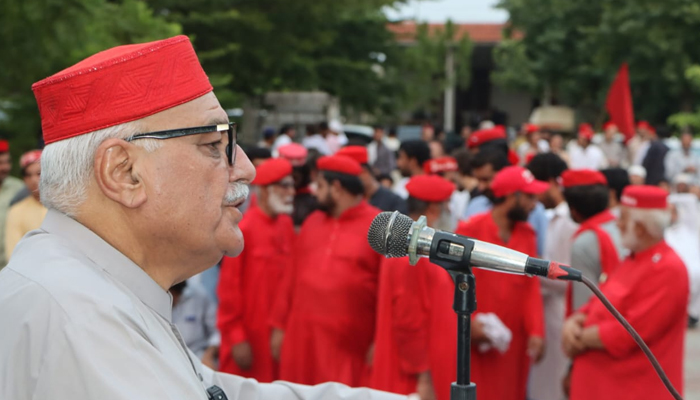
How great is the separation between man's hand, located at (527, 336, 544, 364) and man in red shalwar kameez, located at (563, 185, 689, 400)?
0.86 m

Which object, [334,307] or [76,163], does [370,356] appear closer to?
[334,307]

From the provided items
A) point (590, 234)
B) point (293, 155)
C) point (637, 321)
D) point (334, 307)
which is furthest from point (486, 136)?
point (637, 321)

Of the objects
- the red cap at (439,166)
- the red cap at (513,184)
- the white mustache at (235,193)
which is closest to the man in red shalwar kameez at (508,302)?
the red cap at (513,184)

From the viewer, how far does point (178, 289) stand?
5809 mm

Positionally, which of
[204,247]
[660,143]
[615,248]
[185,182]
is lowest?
[660,143]

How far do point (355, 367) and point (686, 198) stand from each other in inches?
296

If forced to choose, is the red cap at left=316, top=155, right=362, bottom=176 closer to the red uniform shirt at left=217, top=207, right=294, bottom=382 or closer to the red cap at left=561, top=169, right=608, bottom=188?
the red uniform shirt at left=217, top=207, right=294, bottom=382

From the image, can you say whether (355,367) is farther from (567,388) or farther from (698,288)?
(698,288)

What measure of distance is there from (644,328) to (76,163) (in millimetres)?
3183

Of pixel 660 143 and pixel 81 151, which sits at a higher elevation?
pixel 81 151

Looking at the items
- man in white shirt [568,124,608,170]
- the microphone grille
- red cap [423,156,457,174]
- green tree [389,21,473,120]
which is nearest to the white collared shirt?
the microphone grille

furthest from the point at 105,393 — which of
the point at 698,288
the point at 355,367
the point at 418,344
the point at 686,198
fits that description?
the point at 686,198

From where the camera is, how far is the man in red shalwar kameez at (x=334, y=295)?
5.54 m

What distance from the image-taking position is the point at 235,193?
217 cm
